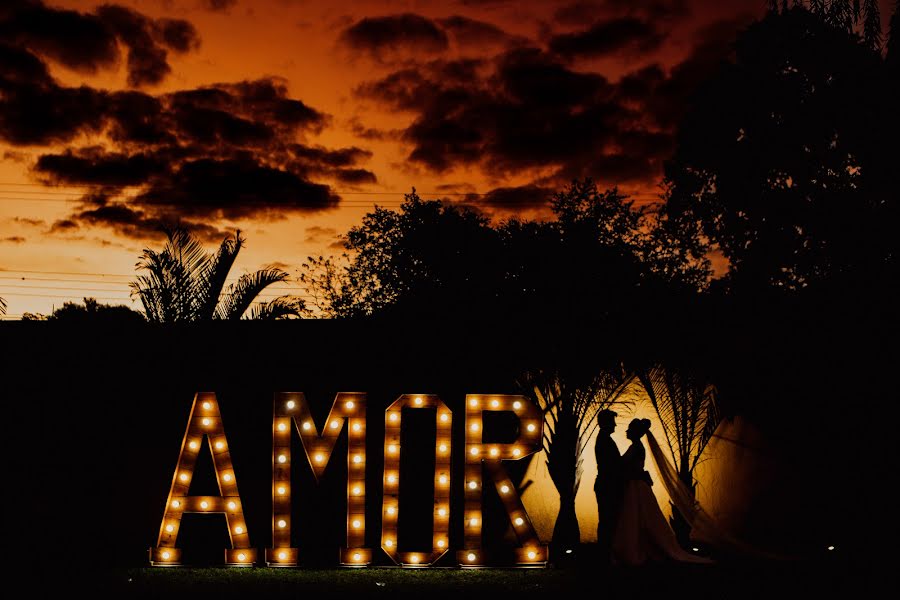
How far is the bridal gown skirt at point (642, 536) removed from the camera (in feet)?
41.6

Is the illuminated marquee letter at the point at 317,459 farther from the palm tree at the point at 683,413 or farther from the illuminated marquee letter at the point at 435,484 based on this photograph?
the palm tree at the point at 683,413

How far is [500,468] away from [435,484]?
0.90m

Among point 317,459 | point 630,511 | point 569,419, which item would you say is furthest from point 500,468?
point 569,419

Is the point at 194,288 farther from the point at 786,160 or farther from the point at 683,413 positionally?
the point at 786,160

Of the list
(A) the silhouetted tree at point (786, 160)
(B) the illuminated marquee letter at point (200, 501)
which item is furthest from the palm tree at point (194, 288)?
(A) the silhouetted tree at point (786, 160)

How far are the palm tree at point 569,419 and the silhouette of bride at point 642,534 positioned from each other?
170cm

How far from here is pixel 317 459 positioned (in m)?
12.2

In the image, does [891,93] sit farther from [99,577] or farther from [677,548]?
[99,577]

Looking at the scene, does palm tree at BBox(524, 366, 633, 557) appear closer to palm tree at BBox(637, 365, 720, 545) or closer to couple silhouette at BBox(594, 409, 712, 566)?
palm tree at BBox(637, 365, 720, 545)

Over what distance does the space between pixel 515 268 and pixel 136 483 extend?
25.8ft

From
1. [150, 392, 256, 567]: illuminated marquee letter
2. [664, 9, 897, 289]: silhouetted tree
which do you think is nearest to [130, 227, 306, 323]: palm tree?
[150, 392, 256, 567]: illuminated marquee letter

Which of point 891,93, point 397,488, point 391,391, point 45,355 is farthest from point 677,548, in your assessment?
point 891,93

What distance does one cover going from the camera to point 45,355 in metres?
14.5

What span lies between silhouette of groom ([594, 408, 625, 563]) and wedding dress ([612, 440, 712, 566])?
0.70 ft
